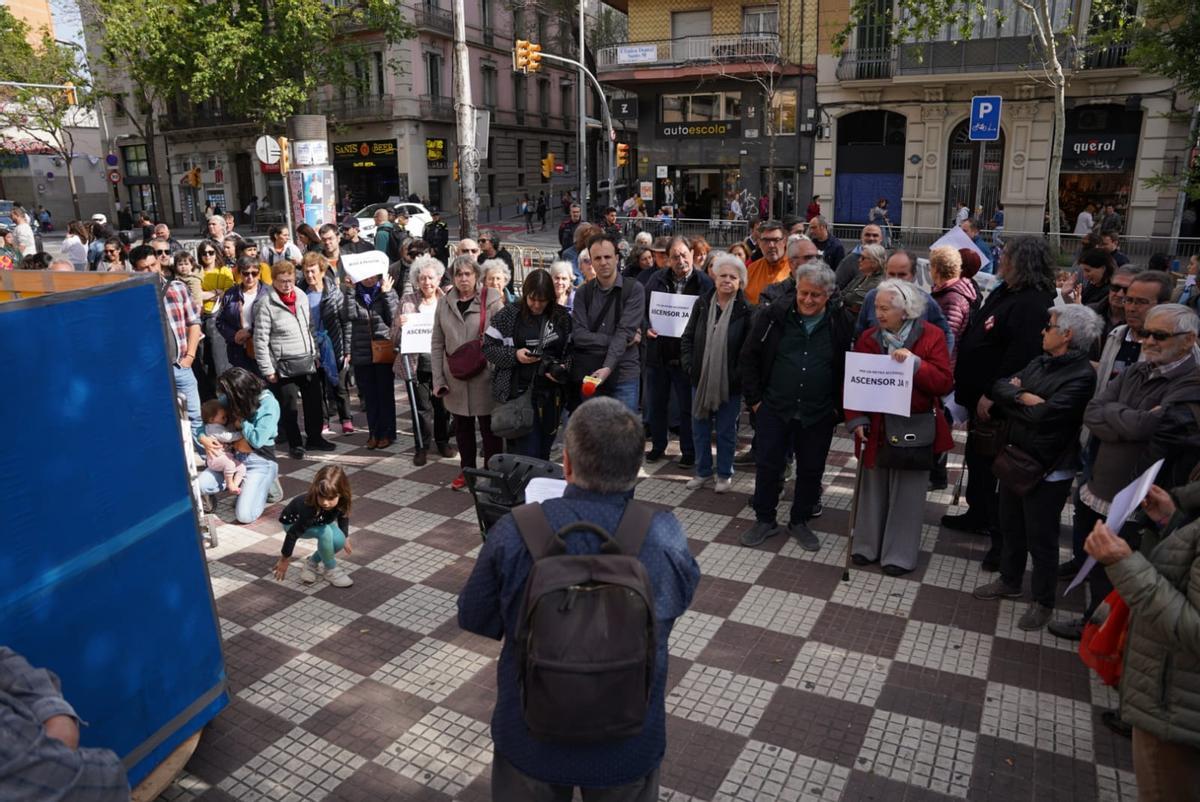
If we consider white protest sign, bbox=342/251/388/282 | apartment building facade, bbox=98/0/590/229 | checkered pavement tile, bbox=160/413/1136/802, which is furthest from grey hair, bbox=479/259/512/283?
apartment building facade, bbox=98/0/590/229

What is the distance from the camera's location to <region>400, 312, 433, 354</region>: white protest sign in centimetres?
711

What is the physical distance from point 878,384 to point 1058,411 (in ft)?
3.13

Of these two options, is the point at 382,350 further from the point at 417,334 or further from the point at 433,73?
the point at 433,73

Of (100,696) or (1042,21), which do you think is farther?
(1042,21)

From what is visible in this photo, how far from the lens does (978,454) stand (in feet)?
18.7

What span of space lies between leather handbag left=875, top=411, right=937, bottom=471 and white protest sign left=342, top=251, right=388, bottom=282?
16.2ft

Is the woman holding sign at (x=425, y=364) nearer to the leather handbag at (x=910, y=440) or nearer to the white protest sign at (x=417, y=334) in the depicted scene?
the white protest sign at (x=417, y=334)

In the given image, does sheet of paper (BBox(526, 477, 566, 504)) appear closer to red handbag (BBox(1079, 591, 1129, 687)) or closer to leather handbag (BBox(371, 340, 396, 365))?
red handbag (BBox(1079, 591, 1129, 687))

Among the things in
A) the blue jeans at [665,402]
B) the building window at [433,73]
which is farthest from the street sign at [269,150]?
the building window at [433,73]

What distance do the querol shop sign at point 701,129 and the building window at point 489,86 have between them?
14084mm

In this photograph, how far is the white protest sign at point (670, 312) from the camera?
270 inches

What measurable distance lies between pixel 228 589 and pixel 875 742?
387 centimetres

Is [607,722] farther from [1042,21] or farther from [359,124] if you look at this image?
[359,124]

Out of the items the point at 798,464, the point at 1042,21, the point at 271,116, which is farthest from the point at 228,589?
the point at 271,116
